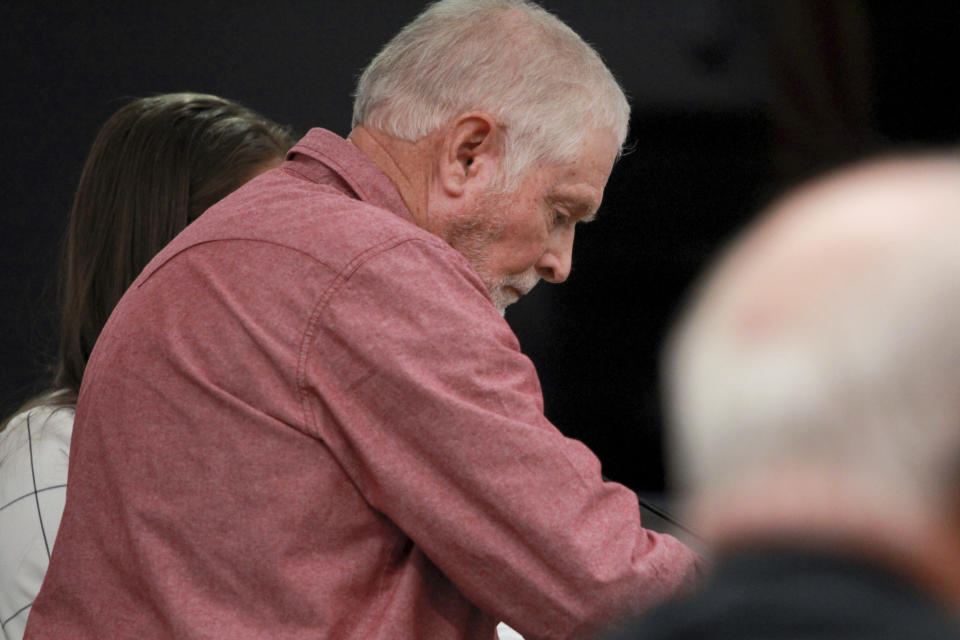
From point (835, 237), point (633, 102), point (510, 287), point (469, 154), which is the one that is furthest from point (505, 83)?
point (633, 102)

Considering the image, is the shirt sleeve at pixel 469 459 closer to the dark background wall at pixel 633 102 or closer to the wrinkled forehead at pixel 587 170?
the wrinkled forehead at pixel 587 170

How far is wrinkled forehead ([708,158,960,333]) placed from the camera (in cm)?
48

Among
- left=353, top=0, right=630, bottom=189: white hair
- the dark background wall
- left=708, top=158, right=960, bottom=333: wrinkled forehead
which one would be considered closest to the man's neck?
left=353, top=0, right=630, bottom=189: white hair

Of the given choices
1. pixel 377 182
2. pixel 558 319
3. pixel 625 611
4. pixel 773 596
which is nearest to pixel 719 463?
pixel 773 596

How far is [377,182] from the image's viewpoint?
125 centimetres

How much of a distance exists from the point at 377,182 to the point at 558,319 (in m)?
1.84

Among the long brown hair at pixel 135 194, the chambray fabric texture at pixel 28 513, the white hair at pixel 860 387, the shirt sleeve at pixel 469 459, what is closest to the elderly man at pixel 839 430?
the white hair at pixel 860 387

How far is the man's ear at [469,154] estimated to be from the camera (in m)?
1.25

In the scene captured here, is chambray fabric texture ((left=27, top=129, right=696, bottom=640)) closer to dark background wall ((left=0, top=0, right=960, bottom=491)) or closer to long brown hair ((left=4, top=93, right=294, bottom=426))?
long brown hair ((left=4, top=93, right=294, bottom=426))

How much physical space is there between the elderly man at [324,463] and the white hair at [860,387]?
526mm

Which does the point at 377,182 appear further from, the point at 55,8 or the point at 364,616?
the point at 55,8

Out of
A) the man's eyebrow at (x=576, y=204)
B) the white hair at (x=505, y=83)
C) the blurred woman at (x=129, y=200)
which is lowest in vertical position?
the blurred woman at (x=129, y=200)

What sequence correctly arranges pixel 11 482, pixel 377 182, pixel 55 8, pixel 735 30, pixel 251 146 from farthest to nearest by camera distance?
1. pixel 735 30
2. pixel 55 8
3. pixel 251 146
4. pixel 11 482
5. pixel 377 182

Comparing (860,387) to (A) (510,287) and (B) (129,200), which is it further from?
(B) (129,200)
